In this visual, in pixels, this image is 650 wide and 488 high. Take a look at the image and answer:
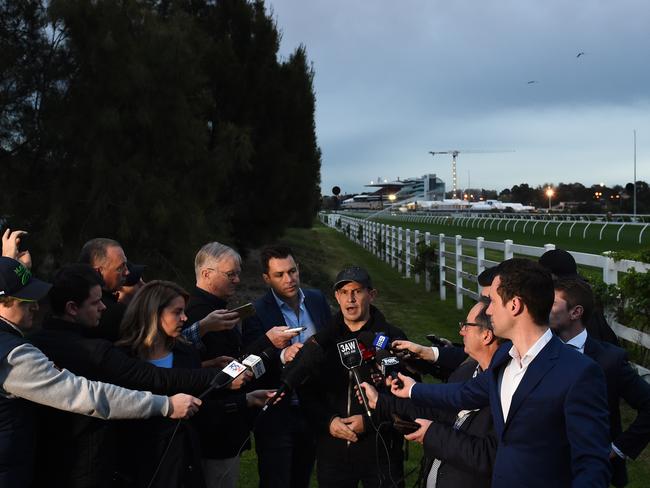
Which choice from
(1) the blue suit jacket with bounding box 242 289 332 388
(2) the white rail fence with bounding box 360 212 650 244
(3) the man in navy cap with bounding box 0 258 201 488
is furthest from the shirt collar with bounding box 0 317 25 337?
(2) the white rail fence with bounding box 360 212 650 244

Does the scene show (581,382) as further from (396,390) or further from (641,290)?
(641,290)

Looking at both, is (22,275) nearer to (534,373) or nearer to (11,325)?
(11,325)

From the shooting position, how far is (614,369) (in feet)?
10.6

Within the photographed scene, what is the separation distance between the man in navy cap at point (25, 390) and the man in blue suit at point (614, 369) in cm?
195

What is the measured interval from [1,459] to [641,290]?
5.83m

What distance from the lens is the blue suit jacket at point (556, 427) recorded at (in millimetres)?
2199

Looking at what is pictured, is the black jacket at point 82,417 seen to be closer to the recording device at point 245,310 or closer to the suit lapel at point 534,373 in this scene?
the recording device at point 245,310

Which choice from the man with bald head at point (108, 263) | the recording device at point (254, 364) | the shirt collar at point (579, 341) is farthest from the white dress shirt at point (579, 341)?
the man with bald head at point (108, 263)

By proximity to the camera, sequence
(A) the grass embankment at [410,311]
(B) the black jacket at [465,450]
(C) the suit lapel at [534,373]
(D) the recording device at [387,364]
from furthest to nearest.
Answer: (A) the grass embankment at [410,311] → (D) the recording device at [387,364] → (B) the black jacket at [465,450] → (C) the suit lapel at [534,373]

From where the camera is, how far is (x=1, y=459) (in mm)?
2680

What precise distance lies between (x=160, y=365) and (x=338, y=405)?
0.92m

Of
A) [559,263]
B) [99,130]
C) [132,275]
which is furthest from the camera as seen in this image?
[99,130]

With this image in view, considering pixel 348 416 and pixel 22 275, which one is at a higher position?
pixel 22 275

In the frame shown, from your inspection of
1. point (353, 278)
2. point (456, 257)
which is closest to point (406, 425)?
point (353, 278)
